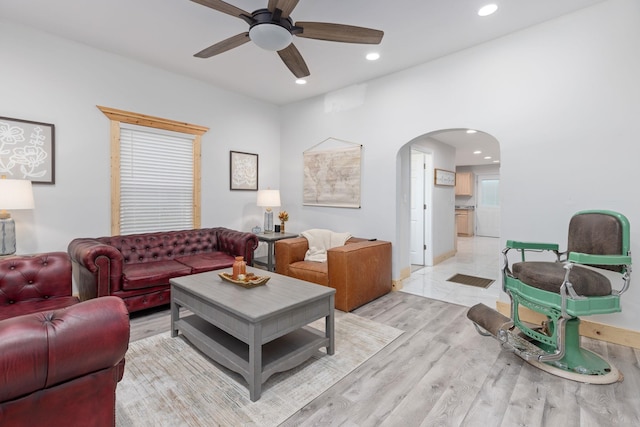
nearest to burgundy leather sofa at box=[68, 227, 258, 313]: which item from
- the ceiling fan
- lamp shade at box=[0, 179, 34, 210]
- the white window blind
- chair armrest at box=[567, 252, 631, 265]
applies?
the white window blind

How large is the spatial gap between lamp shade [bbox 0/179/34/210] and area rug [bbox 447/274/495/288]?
201 inches

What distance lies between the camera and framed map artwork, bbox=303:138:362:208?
14.4ft

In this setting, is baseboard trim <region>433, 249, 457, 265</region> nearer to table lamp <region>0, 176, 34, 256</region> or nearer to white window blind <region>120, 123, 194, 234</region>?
white window blind <region>120, 123, 194, 234</region>

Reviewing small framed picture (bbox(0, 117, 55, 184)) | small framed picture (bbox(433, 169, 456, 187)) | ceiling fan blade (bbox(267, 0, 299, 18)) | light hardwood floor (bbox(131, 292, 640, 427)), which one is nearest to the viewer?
light hardwood floor (bbox(131, 292, 640, 427))

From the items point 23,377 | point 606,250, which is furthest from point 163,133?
point 606,250

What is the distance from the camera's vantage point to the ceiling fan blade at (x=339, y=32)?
2.18 metres

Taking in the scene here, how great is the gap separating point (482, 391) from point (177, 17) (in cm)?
391

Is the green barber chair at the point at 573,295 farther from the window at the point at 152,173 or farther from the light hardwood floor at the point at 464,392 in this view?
the window at the point at 152,173

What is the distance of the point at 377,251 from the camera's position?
3701 millimetres

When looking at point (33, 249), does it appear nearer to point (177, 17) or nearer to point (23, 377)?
point (177, 17)

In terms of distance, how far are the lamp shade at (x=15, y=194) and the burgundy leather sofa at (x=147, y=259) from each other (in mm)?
571

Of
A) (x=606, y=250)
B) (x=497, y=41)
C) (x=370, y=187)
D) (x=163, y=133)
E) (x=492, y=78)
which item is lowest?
(x=606, y=250)

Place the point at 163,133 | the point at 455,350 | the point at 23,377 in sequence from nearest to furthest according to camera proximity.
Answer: the point at 23,377 → the point at 455,350 → the point at 163,133

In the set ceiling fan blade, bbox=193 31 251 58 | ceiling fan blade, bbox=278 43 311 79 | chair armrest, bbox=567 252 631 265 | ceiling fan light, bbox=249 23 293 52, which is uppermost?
ceiling fan blade, bbox=193 31 251 58
